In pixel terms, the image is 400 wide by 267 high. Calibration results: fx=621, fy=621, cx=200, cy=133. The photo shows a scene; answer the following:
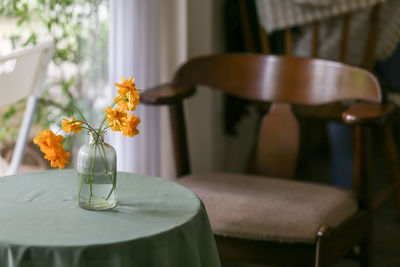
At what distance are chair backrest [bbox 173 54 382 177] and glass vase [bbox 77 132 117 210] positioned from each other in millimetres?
887

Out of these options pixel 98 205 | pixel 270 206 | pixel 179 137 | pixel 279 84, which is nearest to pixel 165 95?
pixel 179 137

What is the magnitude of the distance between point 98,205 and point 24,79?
0.69 m

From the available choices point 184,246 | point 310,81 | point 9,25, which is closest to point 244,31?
point 310,81

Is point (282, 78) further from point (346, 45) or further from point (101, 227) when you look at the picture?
point (101, 227)

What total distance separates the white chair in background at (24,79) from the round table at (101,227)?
1.30 ft

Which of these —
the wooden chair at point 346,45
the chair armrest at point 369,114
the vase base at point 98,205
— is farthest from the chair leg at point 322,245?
the wooden chair at point 346,45

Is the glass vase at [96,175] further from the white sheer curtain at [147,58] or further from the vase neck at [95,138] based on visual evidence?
the white sheer curtain at [147,58]

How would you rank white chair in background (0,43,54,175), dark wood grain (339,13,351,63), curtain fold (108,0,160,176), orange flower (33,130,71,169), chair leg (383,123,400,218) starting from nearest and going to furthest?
orange flower (33,130,71,169) → white chair in background (0,43,54,175) → curtain fold (108,0,160,176) → dark wood grain (339,13,351,63) → chair leg (383,123,400,218)

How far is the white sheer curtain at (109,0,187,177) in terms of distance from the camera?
2230mm

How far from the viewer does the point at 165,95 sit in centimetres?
197

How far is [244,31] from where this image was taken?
2770 mm

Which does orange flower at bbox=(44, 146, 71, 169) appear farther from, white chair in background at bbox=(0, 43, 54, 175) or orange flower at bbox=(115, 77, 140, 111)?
white chair in background at bbox=(0, 43, 54, 175)

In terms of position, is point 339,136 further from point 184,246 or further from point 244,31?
point 184,246

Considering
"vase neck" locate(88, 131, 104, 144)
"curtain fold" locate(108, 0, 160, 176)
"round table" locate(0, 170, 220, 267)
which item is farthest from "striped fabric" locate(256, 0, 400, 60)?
"vase neck" locate(88, 131, 104, 144)
